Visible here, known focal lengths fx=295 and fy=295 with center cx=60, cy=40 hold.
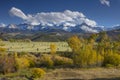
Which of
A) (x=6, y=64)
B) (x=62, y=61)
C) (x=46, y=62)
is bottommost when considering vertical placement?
(x=6, y=64)

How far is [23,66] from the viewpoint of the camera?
9212 cm

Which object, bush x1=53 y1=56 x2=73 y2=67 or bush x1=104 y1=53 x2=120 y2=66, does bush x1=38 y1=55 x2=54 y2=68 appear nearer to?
bush x1=53 y1=56 x2=73 y2=67

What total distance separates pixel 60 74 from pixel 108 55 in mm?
32635

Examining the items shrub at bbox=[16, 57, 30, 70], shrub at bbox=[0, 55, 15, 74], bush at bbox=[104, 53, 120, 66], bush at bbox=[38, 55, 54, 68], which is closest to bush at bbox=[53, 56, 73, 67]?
bush at bbox=[38, 55, 54, 68]

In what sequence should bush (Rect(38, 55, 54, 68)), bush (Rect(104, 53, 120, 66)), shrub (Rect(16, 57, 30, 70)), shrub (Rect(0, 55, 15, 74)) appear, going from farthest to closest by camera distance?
bush (Rect(38, 55, 54, 68)) → bush (Rect(104, 53, 120, 66)) → shrub (Rect(16, 57, 30, 70)) → shrub (Rect(0, 55, 15, 74))

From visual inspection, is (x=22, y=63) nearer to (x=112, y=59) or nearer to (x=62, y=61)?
(x=62, y=61)

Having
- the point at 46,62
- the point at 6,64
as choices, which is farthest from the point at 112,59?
the point at 6,64

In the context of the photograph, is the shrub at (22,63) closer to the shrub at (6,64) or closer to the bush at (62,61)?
the shrub at (6,64)

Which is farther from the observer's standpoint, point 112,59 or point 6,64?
point 112,59

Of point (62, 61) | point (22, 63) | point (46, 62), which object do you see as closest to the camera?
point (22, 63)

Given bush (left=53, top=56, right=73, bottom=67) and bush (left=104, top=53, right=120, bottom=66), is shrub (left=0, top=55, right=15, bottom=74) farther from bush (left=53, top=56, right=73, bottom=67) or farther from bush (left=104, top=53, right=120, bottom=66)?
bush (left=104, top=53, right=120, bottom=66)

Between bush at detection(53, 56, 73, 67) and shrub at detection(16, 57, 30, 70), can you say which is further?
bush at detection(53, 56, 73, 67)

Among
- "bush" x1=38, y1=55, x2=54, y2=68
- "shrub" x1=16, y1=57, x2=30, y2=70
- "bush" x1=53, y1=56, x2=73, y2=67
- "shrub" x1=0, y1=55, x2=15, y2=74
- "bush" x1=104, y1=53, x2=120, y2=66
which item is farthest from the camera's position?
"bush" x1=53, y1=56, x2=73, y2=67

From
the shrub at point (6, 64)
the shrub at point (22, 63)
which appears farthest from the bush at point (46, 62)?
the shrub at point (6, 64)
